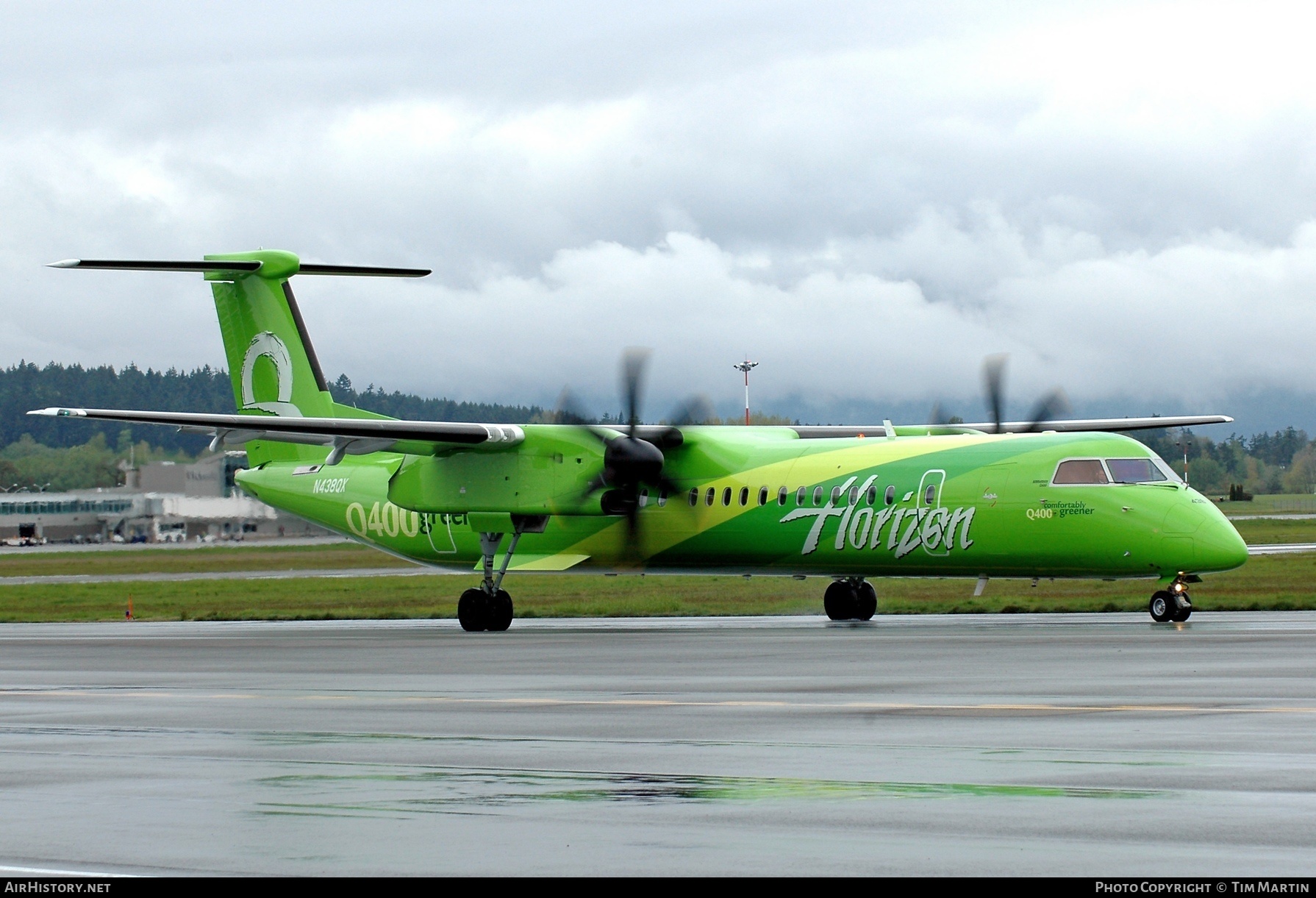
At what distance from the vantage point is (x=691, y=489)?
3259cm

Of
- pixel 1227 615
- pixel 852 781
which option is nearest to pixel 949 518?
pixel 1227 615

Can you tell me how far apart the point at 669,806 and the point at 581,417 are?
23476mm

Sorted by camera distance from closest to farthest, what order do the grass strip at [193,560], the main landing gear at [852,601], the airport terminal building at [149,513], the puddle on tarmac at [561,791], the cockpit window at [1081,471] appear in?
the puddle on tarmac at [561,791], the cockpit window at [1081,471], the main landing gear at [852,601], the grass strip at [193,560], the airport terminal building at [149,513]

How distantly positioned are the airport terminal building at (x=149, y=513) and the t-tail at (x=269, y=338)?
46.7 meters

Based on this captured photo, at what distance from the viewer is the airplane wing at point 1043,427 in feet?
121

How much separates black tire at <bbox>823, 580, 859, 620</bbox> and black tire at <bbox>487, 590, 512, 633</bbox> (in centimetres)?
618

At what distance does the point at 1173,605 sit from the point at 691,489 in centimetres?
945

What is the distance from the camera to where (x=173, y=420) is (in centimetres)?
3117

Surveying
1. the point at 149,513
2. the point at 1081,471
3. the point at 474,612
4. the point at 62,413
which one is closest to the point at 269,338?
the point at 62,413

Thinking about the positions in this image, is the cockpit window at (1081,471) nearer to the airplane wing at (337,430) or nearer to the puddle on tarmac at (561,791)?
the airplane wing at (337,430)

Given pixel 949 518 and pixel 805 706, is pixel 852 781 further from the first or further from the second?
pixel 949 518

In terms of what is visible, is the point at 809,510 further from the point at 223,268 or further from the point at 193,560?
the point at 193,560

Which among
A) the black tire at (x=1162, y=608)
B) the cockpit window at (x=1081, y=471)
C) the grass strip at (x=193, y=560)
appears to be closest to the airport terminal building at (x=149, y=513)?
the grass strip at (x=193, y=560)

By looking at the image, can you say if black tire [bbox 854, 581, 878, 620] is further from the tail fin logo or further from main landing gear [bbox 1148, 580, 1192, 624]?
the tail fin logo
